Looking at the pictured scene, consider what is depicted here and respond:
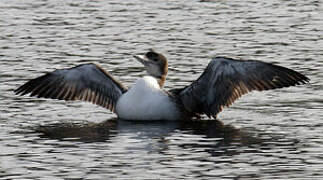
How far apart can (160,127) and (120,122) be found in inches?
27.2

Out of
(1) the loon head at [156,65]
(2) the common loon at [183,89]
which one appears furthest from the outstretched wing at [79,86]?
(1) the loon head at [156,65]

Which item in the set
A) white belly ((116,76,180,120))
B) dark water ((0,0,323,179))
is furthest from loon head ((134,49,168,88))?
dark water ((0,0,323,179))

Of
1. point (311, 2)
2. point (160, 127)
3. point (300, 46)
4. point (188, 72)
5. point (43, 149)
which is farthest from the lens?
point (311, 2)

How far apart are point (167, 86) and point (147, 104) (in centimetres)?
221

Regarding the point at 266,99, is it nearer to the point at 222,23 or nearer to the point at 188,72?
the point at 188,72

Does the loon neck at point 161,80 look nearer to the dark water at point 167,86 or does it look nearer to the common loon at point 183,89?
the common loon at point 183,89

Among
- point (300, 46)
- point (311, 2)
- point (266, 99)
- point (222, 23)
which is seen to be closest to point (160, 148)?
point (266, 99)

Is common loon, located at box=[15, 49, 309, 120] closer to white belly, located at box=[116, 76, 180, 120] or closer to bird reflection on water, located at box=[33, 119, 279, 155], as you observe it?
white belly, located at box=[116, 76, 180, 120]

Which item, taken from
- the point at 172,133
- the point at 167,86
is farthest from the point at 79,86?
the point at 172,133

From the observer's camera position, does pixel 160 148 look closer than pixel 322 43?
Yes

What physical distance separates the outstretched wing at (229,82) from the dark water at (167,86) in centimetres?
29

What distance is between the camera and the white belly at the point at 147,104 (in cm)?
1433

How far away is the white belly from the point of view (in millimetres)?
14328

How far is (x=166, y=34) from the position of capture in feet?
68.4
